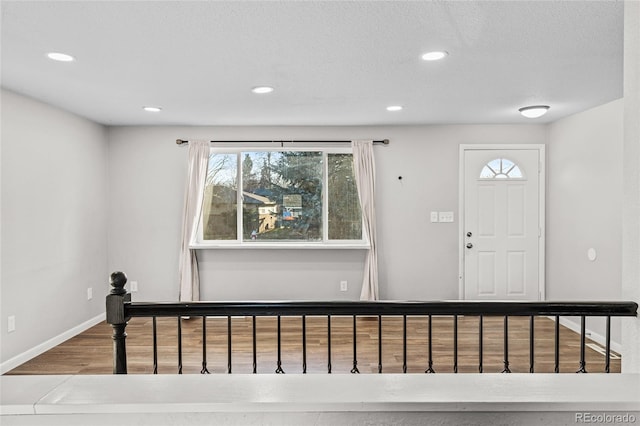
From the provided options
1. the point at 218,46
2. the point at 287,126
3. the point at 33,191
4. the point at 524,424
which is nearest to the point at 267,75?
the point at 218,46

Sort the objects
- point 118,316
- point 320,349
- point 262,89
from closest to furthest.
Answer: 1. point 118,316
2. point 262,89
3. point 320,349

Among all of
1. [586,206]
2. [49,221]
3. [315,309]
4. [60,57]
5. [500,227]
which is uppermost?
[60,57]

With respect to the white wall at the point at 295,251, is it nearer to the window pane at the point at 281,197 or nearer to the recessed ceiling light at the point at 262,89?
the window pane at the point at 281,197

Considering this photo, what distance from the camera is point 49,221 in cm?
403

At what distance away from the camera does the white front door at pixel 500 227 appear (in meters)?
5.11

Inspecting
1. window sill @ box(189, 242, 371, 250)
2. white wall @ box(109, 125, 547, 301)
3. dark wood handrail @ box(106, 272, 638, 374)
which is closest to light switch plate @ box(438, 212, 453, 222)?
white wall @ box(109, 125, 547, 301)

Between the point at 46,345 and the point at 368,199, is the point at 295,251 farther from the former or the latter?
the point at 46,345

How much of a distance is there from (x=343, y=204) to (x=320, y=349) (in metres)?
1.94

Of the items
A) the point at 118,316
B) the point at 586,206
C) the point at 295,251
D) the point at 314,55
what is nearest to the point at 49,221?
the point at 295,251

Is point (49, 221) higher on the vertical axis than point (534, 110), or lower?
lower

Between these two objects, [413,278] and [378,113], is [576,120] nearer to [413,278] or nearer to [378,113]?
[378,113]

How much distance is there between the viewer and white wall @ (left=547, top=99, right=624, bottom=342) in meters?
3.88

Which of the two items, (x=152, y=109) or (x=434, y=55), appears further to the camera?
(x=152, y=109)

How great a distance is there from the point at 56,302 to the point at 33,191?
44.9 inches
